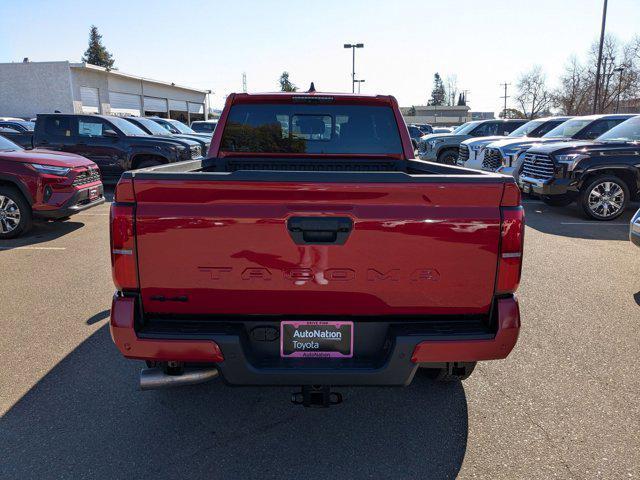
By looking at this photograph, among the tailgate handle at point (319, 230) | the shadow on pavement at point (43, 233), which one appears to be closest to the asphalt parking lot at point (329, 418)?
the tailgate handle at point (319, 230)

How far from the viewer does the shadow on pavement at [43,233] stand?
24.7 ft

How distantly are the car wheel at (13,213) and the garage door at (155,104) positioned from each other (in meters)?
38.2

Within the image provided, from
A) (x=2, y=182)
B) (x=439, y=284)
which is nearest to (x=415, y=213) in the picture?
(x=439, y=284)

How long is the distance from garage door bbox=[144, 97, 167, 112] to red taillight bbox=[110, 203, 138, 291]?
44486 mm

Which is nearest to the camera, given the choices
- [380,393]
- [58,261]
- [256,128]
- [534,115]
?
[380,393]

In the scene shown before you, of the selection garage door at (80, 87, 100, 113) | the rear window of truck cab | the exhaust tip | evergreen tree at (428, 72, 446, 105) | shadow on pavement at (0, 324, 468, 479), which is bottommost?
shadow on pavement at (0, 324, 468, 479)

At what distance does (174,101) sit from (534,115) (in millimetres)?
47099

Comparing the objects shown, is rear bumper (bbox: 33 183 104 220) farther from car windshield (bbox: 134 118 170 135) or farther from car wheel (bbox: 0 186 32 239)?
car windshield (bbox: 134 118 170 135)

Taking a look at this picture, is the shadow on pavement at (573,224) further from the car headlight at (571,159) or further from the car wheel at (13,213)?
the car wheel at (13,213)

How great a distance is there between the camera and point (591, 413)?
3045 millimetres

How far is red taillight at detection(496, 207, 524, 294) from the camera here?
232 cm

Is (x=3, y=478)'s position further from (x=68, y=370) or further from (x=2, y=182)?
(x=2, y=182)

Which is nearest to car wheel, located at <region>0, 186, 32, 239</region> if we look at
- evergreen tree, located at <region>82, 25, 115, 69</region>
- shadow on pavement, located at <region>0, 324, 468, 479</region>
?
shadow on pavement, located at <region>0, 324, 468, 479</region>

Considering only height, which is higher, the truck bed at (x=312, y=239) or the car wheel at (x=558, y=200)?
the truck bed at (x=312, y=239)
